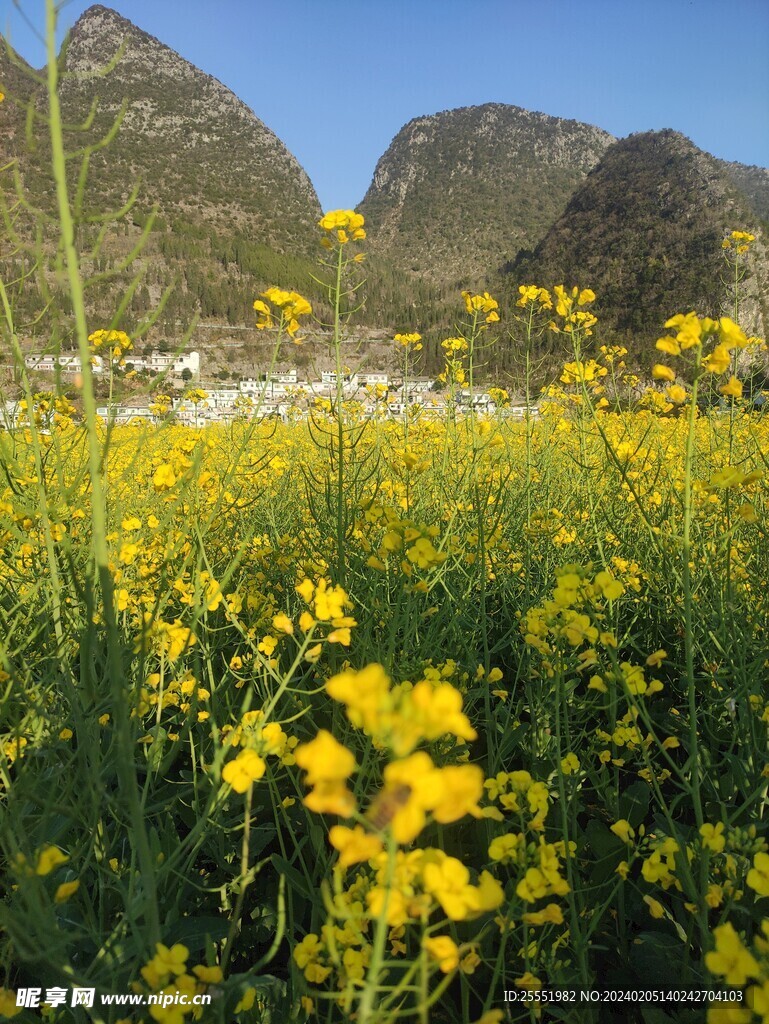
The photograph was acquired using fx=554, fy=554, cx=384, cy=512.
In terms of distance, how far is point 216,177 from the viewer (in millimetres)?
90938

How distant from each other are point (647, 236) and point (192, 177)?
7857 centimetres

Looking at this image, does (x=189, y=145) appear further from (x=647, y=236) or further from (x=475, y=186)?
(x=647, y=236)


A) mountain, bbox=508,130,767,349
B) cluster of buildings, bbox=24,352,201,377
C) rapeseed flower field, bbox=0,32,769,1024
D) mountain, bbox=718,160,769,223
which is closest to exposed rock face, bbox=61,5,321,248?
mountain, bbox=508,130,767,349

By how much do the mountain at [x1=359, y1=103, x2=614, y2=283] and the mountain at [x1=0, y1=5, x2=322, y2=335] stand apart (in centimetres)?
1971

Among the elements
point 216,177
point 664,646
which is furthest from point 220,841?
point 216,177

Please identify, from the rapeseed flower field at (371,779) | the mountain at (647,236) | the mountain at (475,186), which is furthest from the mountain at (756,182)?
the rapeseed flower field at (371,779)

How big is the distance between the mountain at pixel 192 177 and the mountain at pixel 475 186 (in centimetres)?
1971

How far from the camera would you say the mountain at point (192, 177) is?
70.1 meters

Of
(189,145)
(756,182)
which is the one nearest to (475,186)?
(756,182)

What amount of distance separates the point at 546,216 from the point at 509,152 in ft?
84.1

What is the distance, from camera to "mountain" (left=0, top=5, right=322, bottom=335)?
2758 inches

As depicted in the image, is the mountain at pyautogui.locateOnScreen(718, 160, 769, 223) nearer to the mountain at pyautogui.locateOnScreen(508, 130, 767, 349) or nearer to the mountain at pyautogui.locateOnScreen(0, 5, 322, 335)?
the mountain at pyautogui.locateOnScreen(508, 130, 767, 349)

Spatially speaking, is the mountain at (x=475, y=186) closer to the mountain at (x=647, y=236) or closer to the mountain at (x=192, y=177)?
the mountain at (x=192, y=177)

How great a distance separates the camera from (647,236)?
37.5 metres
